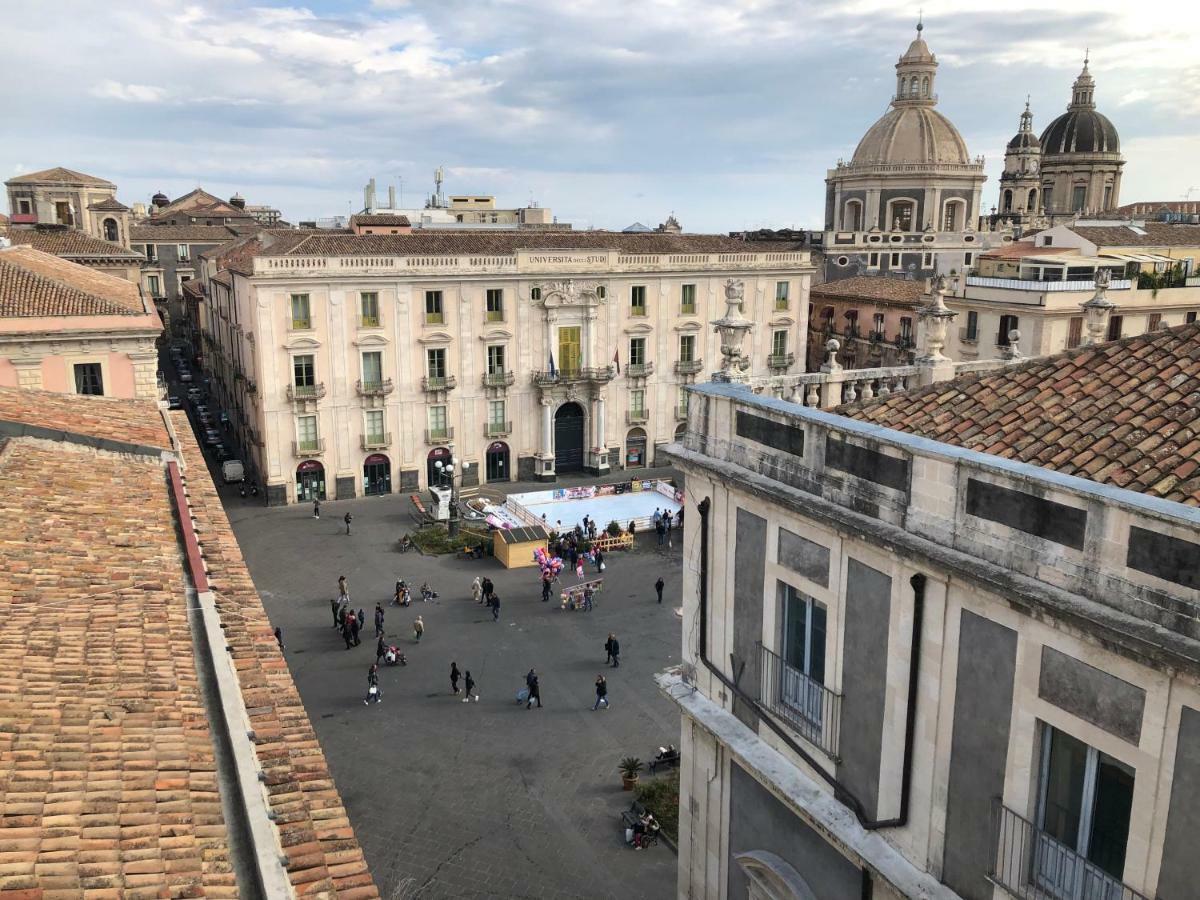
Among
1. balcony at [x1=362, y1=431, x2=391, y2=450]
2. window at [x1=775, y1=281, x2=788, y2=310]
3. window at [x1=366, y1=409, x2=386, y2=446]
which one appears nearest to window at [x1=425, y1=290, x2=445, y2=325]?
window at [x1=366, y1=409, x2=386, y2=446]

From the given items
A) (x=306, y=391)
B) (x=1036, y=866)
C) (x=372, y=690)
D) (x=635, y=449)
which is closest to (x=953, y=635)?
(x=1036, y=866)

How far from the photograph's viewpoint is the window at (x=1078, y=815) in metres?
7.76

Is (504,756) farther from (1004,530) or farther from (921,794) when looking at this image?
(1004,530)

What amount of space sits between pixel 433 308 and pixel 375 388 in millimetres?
4607

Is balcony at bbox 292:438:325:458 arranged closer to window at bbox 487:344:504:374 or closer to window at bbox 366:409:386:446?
window at bbox 366:409:386:446

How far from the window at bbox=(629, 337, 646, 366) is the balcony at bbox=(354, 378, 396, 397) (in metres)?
12.5

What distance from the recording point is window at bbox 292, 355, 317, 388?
43.2 metres

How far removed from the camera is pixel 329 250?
44250mm

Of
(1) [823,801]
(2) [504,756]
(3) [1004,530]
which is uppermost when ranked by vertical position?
(3) [1004,530]

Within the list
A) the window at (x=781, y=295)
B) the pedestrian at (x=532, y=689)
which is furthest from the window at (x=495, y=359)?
the pedestrian at (x=532, y=689)

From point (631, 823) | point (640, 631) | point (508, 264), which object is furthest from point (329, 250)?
point (631, 823)

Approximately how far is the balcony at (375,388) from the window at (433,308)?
11.0 ft

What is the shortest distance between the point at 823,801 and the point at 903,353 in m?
46.0

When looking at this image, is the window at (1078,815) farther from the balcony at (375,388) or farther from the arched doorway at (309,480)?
the arched doorway at (309,480)
